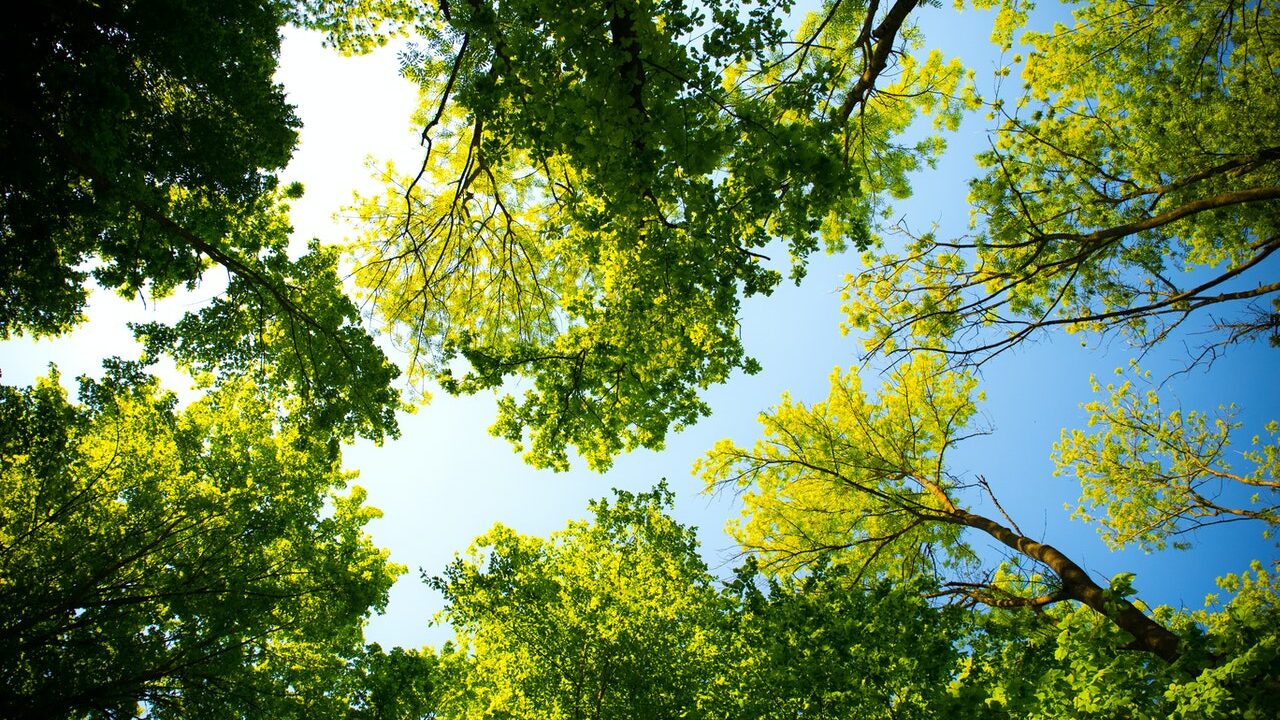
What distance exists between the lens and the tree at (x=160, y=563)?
20.2ft

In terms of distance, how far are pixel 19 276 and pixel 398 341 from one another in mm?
4235

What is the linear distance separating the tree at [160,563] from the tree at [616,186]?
129 inches

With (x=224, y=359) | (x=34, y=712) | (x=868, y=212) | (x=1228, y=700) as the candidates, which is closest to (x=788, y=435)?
(x=868, y=212)

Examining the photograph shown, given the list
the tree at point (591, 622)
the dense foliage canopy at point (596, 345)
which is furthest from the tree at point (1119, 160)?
the tree at point (591, 622)

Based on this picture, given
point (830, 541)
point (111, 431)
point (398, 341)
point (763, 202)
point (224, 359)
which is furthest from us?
point (830, 541)

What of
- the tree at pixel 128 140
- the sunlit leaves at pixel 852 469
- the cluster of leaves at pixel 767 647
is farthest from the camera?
the sunlit leaves at pixel 852 469

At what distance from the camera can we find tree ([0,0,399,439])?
4602 mm

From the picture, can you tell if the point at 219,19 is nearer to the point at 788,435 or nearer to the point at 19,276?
the point at 19,276

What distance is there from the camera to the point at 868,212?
7.83m

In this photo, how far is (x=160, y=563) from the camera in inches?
287

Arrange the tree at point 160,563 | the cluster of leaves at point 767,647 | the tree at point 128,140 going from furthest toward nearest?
the tree at point 160,563
the tree at point 128,140
the cluster of leaves at point 767,647

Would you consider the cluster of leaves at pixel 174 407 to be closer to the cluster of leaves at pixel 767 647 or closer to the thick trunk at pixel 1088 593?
the cluster of leaves at pixel 767 647

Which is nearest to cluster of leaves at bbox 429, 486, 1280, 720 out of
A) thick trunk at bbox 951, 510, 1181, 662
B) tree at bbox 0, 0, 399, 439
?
thick trunk at bbox 951, 510, 1181, 662

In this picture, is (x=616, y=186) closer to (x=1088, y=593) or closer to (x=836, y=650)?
(x=836, y=650)
